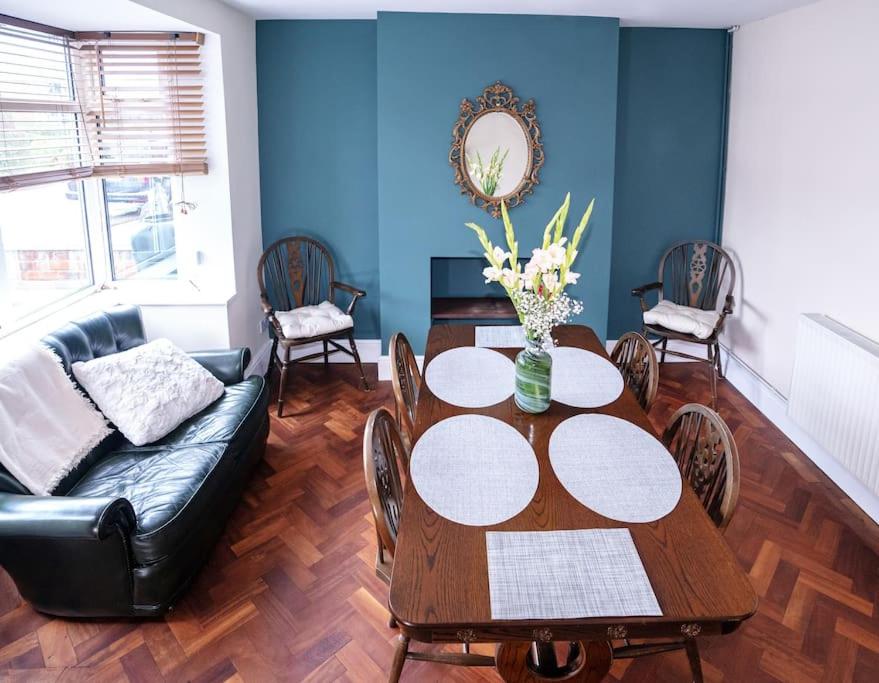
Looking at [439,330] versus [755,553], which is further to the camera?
[439,330]

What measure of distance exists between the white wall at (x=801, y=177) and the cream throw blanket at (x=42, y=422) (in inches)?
136

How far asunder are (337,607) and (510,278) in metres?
1.36

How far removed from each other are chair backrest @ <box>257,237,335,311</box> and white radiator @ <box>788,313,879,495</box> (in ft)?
9.44

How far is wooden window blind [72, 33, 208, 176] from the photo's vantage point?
4031mm

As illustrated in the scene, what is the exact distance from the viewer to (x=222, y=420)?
324 centimetres

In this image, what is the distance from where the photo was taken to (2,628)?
101 inches

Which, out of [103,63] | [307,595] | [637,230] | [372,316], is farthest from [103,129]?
[637,230]

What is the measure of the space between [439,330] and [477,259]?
1.55 m

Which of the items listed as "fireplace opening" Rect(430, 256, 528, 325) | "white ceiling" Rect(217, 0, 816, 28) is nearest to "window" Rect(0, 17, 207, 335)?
"white ceiling" Rect(217, 0, 816, 28)

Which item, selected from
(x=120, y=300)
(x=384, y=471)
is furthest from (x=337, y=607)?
(x=120, y=300)

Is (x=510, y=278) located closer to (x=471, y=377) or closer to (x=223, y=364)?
(x=471, y=377)

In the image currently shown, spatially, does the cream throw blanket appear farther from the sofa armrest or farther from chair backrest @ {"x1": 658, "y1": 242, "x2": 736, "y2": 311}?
chair backrest @ {"x1": 658, "y1": 242, "x2": 736, "y2": 311}

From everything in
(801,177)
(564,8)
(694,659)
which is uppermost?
(564,8)

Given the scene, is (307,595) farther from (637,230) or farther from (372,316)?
(637,230)
